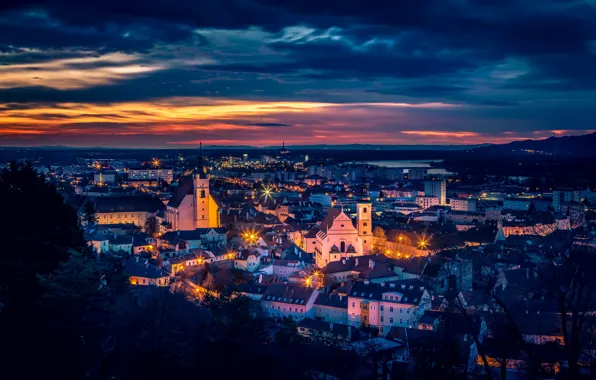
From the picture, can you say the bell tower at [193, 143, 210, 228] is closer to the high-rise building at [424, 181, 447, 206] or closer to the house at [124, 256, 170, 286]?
the house at [124, 256, 170, 286]

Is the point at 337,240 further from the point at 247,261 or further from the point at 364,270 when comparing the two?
the point at 364,270

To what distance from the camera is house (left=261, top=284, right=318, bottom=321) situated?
2409 centimetres

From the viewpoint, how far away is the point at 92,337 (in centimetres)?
1172

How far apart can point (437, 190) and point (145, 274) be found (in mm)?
68271

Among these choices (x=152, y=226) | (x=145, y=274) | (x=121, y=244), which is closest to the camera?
(x=145, y=274)

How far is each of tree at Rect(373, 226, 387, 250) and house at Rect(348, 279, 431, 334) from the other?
693 inches

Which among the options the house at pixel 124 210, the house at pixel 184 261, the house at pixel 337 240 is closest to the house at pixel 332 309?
the house at pixel 184 261

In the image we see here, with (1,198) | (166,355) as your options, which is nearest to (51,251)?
(1,198)

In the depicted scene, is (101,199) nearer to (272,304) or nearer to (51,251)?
(272,304)

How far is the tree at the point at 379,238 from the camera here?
4231cm

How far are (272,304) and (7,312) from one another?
547 inches

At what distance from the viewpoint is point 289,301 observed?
80.5 ft

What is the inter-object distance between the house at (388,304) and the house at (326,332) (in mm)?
2116

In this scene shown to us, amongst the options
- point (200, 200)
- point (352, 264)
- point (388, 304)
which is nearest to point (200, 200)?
point (200, 200)
